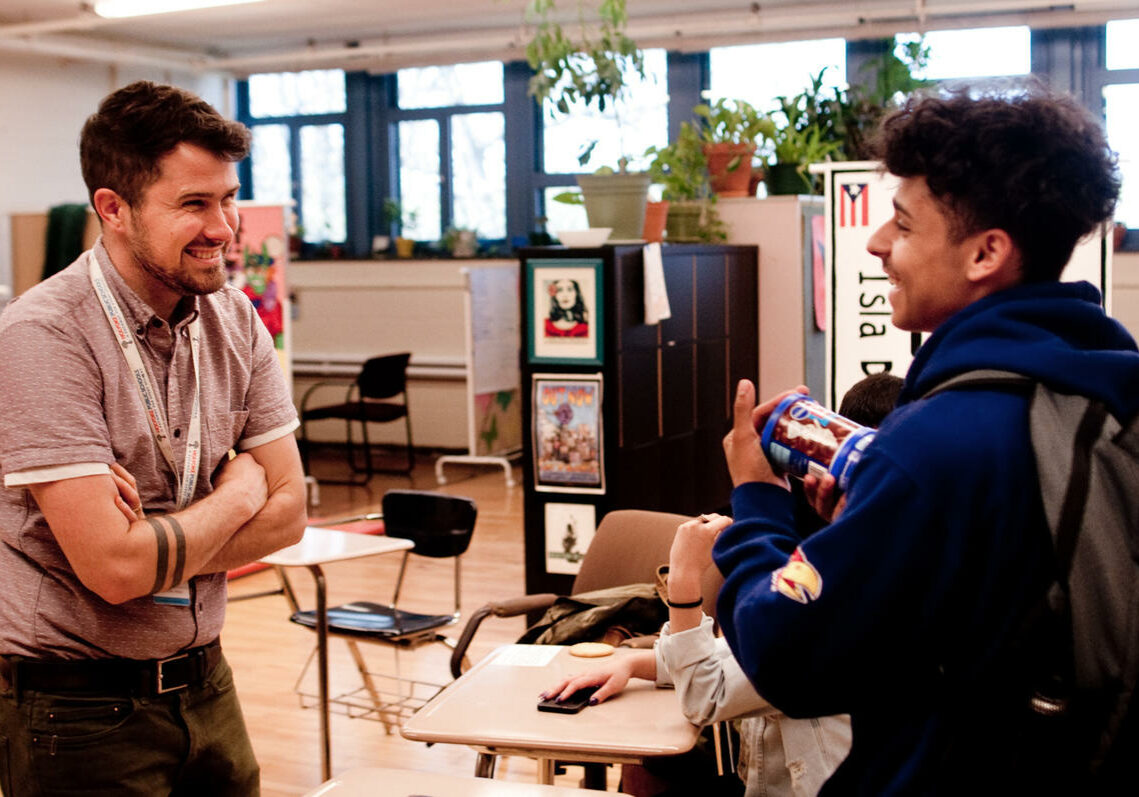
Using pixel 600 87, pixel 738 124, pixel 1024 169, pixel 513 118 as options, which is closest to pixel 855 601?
pixel 1024 169

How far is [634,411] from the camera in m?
5.45

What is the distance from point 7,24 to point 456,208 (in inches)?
151

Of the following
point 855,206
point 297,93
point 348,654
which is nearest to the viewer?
point 855,206

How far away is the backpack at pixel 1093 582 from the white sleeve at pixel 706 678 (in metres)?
0.94

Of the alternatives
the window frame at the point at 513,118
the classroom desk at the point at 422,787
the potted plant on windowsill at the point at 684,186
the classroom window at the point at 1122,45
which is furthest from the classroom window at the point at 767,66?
the classroom desk at the point at 422,787

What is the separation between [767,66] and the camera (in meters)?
9.69

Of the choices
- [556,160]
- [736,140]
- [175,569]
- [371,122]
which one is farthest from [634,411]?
[371,122]

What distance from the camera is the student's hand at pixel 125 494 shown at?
1629 mm

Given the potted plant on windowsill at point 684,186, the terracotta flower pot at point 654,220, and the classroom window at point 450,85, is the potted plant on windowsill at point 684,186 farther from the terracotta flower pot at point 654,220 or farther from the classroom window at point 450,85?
the classroom window at point 450,85

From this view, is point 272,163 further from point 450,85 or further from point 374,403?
point 374,403

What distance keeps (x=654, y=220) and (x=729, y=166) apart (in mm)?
1060

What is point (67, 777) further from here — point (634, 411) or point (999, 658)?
point (634, 411)

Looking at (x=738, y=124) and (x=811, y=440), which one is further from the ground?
(x=738, y=124)

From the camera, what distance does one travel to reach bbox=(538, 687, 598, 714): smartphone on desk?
2145mm
